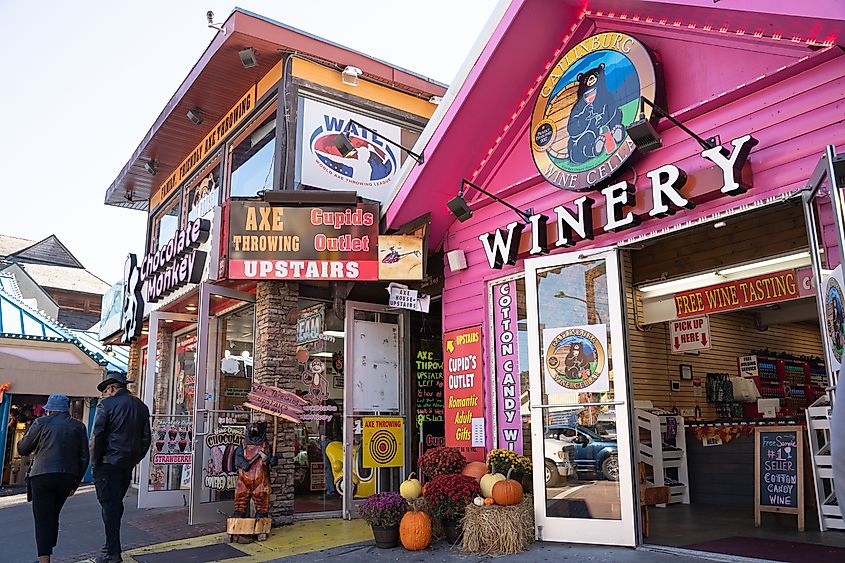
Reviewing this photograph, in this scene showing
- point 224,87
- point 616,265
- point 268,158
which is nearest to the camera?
point 616,265

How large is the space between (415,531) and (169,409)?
7.36 m

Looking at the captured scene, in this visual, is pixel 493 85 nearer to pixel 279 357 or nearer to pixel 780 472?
pixel 279 357

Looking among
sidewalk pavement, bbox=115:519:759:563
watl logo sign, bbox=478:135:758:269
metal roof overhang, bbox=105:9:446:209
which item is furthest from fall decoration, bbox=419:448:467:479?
metal roof overhang, bbox=105:9:446:209

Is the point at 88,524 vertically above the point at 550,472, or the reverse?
the point at 550,472

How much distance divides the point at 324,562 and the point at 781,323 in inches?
393

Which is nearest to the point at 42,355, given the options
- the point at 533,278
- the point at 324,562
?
the point at 324,562

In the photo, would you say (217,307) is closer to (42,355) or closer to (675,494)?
(675,494)

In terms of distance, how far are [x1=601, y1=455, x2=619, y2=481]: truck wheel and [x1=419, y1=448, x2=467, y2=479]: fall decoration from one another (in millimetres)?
1817

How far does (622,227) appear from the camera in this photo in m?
6.39

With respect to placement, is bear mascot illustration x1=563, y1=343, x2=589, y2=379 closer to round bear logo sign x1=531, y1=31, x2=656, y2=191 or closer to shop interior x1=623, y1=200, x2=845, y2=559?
shop interior x1=623, y1=200, x2=845, y2=559

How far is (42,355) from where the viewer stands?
15.9 m

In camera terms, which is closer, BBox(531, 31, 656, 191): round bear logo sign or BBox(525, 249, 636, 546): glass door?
BBox(525, 249, 636, 546): glass door

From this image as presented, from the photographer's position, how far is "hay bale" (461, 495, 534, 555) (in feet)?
20.5

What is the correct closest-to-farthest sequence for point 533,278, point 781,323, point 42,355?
point 533,278 < point 781,323 < point 42,355
